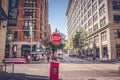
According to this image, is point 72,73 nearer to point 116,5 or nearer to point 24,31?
point 24,31

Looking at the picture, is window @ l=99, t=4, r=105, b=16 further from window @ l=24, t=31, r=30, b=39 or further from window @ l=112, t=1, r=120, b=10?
window @ l=24, t=31, r=30, b=39

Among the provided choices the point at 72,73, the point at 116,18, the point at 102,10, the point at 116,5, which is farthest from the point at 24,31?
the point at 72,73

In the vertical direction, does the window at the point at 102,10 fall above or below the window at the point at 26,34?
above

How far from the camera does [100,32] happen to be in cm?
4694

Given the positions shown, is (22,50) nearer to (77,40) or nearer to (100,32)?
(100,32)

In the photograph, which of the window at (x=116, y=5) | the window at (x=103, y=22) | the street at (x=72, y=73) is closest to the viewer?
the street at (x=72, y=73)

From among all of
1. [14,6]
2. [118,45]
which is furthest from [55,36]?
[118,45]

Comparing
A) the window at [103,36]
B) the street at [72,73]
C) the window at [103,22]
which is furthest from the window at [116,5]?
the street at [72,73]

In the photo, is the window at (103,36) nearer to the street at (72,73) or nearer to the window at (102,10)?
the window at (102,10)

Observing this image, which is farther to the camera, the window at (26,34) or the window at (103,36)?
the window at (26,34)

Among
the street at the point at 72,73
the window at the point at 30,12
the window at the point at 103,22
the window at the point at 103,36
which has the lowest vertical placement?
the street at the point at 72,73

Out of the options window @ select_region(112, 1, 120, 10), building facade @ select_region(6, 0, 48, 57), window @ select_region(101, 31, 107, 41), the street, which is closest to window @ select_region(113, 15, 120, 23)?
window @ select_region(112, 1, 120, 10)

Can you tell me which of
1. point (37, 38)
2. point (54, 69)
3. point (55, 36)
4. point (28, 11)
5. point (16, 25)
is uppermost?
point (28, 11)

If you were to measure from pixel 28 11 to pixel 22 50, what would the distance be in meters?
10.5
